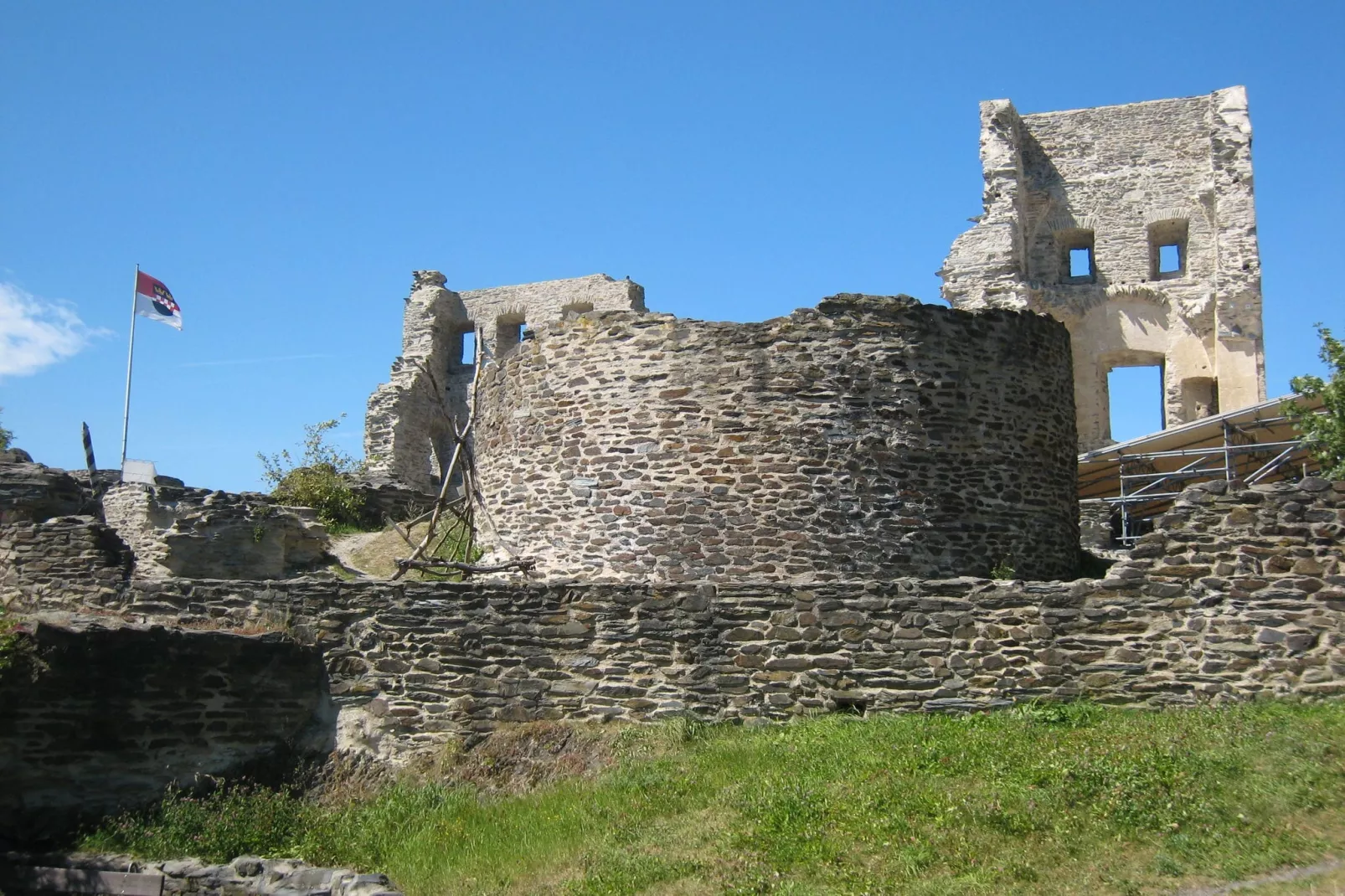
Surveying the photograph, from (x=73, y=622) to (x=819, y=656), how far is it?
22.6 ft

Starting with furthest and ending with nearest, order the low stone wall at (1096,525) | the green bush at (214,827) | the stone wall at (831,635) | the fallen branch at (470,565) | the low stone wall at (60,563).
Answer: the low stone wall at (1096,525) → the fallen branch at (470,565) → the low stone wall at (60,563) → the stone wall at (831,635) → the green bush at (214,827)

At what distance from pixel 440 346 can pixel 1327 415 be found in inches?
881

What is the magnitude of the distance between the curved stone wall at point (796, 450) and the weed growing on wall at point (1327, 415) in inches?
228

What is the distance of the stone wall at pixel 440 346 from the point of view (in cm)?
3117

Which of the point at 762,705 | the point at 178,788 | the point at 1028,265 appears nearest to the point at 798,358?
the point at 762,705

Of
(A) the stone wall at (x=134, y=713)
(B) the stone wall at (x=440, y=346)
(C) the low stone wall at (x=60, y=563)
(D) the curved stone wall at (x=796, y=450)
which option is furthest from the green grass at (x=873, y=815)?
(B) the stone wall at (x=440, y=346)

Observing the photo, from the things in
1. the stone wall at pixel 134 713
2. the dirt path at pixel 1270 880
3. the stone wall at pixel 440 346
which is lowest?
the dirt path at pixel 1270 880

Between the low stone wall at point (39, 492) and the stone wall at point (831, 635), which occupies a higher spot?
the low stone wall at point (39, 492)

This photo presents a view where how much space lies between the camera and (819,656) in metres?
11.8

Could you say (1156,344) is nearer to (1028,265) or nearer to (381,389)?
(1028,265)

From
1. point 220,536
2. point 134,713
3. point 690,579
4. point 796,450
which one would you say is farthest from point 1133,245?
point 134,713

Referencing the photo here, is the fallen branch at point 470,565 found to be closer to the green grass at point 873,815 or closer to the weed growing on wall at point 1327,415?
the green grass at point 873,815

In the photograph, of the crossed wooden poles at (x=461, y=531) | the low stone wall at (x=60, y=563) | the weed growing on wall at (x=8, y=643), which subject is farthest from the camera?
the crossed wooden poles at (x=461, y=531)

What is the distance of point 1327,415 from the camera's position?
793 inches
